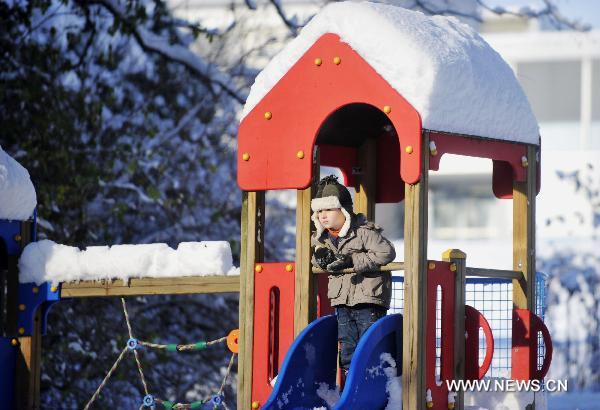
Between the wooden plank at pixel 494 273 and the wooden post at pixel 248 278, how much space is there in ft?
3.99

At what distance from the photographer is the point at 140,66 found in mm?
14484

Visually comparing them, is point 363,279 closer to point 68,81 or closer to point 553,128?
point 68,81

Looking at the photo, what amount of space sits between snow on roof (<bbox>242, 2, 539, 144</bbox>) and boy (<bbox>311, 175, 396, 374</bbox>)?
2.31ft

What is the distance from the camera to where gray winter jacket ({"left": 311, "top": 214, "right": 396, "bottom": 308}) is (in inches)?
241

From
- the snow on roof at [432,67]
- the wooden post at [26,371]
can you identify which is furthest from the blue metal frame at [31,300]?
the snow on roof at [432,67]

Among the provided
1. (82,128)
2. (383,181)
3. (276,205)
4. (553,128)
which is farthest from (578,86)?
(383,181)

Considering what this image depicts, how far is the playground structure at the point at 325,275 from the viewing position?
592 centimetres

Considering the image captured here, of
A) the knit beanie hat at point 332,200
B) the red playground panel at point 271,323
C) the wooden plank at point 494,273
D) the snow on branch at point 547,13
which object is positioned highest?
the snow on branch at point 547,13

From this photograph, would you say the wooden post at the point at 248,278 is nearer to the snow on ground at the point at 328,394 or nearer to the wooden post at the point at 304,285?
the wooden post at the point at 304,285

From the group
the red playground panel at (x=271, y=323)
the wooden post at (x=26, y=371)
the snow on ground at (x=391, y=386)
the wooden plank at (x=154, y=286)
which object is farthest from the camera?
the wooden post at (x=26, y=371)

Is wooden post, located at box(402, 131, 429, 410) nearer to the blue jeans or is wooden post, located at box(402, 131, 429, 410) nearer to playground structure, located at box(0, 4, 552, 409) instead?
playground structure, located at box(0, 4, 552, 409)

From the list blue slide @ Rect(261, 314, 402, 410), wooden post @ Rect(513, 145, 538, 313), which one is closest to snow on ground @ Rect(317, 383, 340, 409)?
blue slide @ Rect(261, 314, 402, 410)

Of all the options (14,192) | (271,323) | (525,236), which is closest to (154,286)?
(271,323)

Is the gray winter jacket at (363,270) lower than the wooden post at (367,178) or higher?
lower
